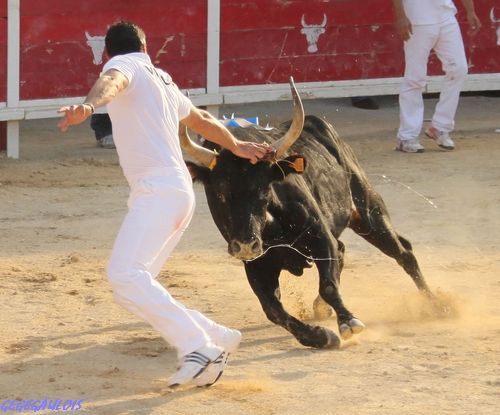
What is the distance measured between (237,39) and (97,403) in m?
6.22

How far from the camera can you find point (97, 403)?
430cm

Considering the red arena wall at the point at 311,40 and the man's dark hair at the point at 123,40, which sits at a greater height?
the man's dark hair at the point at 123,40

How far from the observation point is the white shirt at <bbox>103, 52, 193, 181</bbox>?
4.29 m

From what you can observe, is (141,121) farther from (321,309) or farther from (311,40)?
(311,40)

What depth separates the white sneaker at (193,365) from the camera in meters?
4.28

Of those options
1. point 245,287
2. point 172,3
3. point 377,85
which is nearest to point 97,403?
point 245,287

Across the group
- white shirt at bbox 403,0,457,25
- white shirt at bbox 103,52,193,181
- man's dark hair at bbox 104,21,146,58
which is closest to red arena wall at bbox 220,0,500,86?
white shirt at bbox 403,0,457,25

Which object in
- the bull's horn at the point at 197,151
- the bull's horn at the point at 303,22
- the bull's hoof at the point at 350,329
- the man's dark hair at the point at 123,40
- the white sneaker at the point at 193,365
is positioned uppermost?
the man's dark hair at the point at 123,40

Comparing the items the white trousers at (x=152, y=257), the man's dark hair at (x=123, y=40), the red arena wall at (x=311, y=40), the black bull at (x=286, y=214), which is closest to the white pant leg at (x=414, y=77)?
the red arena wall at (x=311, y=40)

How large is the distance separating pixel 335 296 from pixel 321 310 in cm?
61

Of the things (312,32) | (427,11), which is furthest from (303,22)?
(427,11)

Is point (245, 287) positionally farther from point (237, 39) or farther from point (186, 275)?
point (237, 39)

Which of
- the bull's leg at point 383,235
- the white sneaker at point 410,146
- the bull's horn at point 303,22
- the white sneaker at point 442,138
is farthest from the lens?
the bull's horn at point 303,22

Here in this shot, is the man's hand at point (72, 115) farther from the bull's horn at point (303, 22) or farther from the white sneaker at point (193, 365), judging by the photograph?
the bull's horn at point (303, 22)
